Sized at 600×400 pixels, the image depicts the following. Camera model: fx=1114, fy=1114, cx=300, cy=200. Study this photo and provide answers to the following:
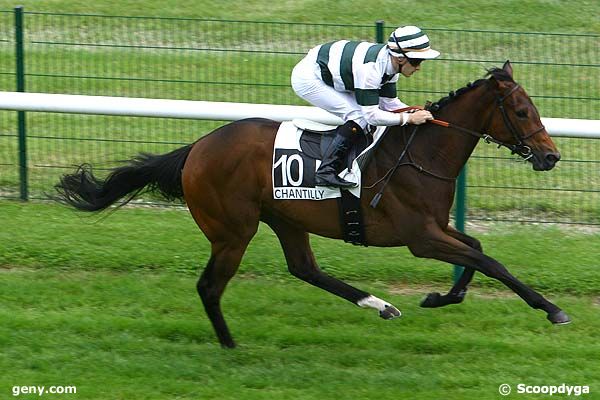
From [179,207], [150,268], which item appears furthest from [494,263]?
[179,207]

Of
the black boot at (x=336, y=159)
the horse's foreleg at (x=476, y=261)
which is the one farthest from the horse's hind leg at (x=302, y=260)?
the horse's foreleg at (x=476, y=261)

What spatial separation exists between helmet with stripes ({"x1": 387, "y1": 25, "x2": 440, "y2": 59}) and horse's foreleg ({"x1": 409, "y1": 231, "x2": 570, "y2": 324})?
1023mm

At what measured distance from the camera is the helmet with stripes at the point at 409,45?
6.30 metres

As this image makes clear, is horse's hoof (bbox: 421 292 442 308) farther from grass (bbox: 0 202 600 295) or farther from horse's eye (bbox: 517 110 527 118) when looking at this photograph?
horse's eye (bbox: 517 110 527 118)

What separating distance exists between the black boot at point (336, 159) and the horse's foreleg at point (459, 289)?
0.81 m

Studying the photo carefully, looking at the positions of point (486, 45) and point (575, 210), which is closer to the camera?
point (575, 210)

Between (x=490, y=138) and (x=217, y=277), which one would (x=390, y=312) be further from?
(x=490, y=138)

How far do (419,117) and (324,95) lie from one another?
0.62 m

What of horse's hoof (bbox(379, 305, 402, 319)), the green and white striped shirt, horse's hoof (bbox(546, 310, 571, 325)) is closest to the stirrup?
the green and white striped shirt

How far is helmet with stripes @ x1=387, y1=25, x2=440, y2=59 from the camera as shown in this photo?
248 inches

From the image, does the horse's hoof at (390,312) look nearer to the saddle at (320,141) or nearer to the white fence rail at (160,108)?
the saddle at (320,141)

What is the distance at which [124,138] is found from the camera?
10.4 m

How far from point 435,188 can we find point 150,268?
240cm

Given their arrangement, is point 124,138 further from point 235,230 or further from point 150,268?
point 235,230
